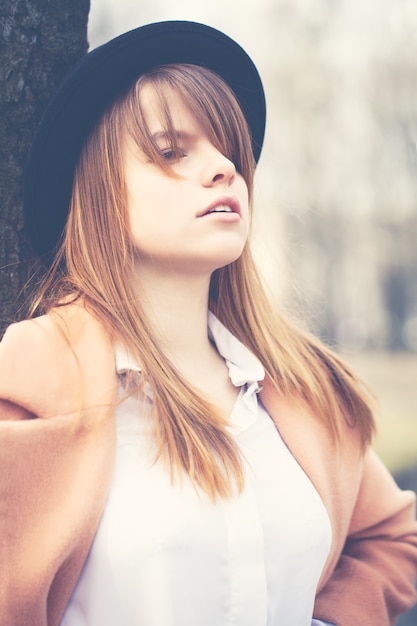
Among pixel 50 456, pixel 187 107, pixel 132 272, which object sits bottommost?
pixel 50 456

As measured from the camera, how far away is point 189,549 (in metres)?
1.54

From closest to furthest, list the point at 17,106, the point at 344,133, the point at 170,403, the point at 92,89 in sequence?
1. the point at 170,403
2. the point at 92,89
3. the point at 17,106
4. the point at 344,133

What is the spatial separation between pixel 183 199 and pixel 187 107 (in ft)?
0.80

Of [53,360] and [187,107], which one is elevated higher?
[187,107]

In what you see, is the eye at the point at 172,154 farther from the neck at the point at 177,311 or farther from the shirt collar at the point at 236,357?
the shirt collar at the point at 236,357

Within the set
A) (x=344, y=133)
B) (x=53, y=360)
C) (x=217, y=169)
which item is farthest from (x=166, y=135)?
(x=344, y=133)

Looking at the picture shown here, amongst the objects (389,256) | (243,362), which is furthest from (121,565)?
(389,256)

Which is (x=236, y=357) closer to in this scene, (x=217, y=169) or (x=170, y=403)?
(x=170, y=403)

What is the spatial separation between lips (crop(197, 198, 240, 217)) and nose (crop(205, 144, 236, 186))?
0.17ft

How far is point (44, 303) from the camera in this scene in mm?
1879

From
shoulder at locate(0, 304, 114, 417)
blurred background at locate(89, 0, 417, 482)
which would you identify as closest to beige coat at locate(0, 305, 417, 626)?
shoulder at locate(0, 304, 114, 417)

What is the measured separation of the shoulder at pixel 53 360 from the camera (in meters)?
1.54

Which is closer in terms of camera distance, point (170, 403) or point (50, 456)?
point (50, 456)

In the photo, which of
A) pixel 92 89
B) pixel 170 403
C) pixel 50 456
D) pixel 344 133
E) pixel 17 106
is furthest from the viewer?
pixel 344 133
